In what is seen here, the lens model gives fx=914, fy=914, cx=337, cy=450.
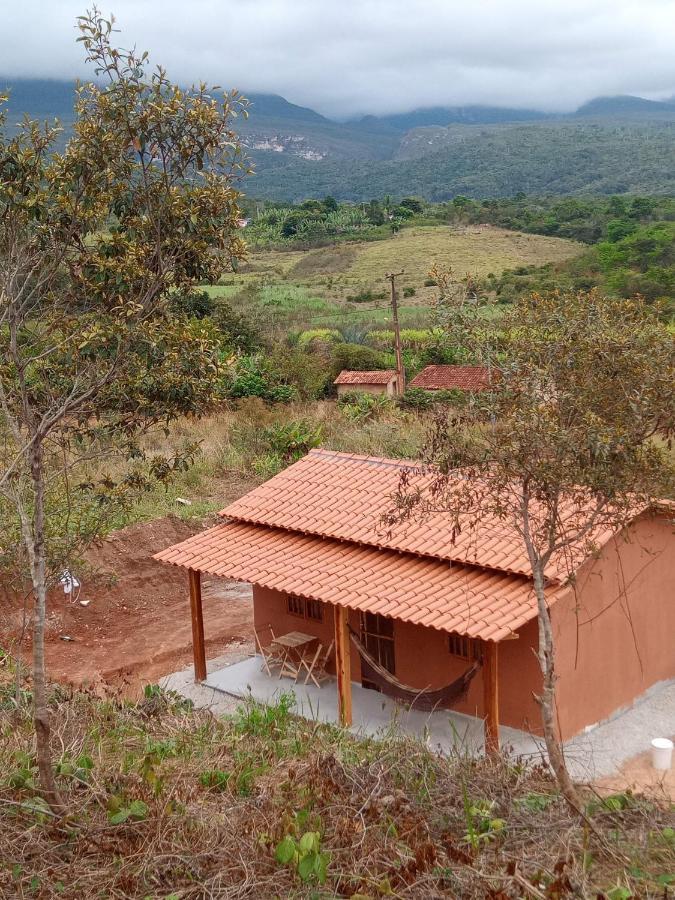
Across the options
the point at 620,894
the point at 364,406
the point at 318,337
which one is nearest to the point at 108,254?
the point at 620,894

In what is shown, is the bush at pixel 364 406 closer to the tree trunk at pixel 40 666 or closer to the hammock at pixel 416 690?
the hammock at pixel 416 690

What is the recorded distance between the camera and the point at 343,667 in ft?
34.9

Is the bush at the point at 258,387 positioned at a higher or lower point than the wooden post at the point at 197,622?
lower

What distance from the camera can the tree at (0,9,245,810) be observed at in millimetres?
5918

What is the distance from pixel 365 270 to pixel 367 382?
3050 cm

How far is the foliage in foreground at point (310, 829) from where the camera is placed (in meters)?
5.04

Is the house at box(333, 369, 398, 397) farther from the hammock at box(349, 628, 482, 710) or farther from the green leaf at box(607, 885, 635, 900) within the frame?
the green leaf at box(607, 885, 635, 900)

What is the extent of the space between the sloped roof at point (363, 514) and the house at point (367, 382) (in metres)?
18.2

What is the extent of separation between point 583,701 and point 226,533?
5.32 meters

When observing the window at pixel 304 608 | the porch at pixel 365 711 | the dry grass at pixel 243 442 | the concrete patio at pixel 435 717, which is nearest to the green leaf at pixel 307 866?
the concrete patio at pixel 435 717

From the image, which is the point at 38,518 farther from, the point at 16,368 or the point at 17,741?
the point at 17,741

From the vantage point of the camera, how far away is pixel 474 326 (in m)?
6.96

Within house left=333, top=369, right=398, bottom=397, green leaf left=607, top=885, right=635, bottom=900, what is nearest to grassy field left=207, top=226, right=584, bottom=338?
house left=333, top=369, right=398, bottom=397

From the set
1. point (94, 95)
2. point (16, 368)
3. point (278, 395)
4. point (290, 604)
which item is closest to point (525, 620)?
point (290, 604)
